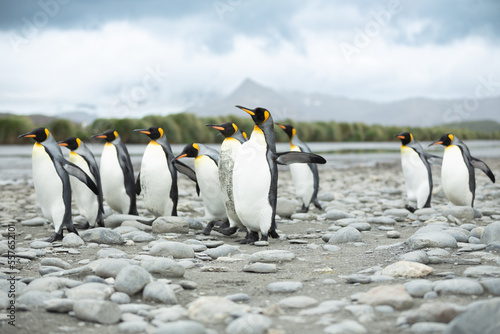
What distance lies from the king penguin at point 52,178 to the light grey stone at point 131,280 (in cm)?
239

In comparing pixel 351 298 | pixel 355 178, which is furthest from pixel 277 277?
pixel 355 178

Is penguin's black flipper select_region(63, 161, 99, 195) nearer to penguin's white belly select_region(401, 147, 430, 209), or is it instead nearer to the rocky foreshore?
the rocky foreshore

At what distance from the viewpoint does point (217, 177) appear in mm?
5730

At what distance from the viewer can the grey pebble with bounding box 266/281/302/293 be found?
122 inches

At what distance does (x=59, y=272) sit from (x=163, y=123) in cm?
2343

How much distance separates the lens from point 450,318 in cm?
237

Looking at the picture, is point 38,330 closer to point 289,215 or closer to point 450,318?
point 450,318

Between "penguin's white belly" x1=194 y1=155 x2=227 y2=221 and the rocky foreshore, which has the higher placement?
"penguin's white belly" x1=194 y1=155 x2=227 y2=221

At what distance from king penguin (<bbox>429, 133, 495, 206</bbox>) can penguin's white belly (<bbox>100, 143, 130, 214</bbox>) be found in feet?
14.7

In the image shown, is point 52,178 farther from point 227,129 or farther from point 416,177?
point 416,177

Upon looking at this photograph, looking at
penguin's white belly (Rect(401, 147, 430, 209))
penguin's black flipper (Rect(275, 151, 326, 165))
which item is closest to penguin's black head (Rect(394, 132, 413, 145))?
penguin's white belly (Rect(401, 147, 430, 209))

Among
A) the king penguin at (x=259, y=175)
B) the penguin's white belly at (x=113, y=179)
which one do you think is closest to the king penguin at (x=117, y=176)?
the penguin's white belly at (x=113, y=179)

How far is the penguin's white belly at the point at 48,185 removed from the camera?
525cm

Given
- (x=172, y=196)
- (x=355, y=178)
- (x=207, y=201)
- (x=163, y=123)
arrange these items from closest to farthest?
(x=207, y=201), (x=172, y=196), (x=355, y=178), (x=163, y=123)
